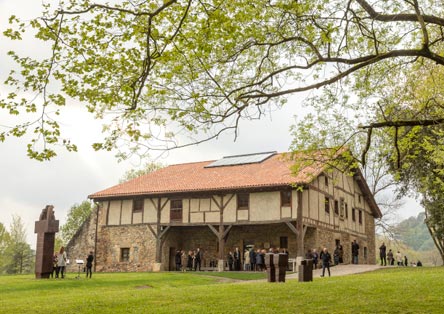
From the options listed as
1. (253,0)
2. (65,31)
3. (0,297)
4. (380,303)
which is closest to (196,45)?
(253,0)

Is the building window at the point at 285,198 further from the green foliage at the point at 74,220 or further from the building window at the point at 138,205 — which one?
the green foliage at the point at 74,220

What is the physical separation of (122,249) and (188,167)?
763 centimetres

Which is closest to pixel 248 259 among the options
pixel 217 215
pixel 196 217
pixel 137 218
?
pixel 217 215

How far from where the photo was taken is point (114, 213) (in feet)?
112

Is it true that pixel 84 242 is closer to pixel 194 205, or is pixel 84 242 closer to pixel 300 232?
pixel 194 205

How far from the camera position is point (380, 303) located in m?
11.5

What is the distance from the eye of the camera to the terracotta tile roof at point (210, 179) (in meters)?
29.8

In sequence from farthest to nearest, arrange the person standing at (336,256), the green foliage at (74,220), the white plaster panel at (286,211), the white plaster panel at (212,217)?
the green foliage at (74,220) → the white plaster panel at (212,217) → the person standing at (336,256) → the white plaster panel at (286,211)

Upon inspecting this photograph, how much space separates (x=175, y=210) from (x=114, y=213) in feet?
14.6

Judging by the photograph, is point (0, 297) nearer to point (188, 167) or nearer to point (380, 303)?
point (380, 303)

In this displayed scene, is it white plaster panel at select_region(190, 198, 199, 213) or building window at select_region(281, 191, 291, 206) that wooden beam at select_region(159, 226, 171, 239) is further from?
building window at select_region(281, 191, 291, 206)

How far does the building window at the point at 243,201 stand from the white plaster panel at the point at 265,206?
277 mm

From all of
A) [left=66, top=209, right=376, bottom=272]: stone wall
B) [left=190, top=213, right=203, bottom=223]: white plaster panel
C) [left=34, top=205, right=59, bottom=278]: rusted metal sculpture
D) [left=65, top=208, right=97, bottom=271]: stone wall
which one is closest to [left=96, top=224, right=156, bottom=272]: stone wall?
[left=66, top=209, right=376, bottom=272]: stone wall

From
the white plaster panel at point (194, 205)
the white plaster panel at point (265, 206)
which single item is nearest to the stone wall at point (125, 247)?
the white plaster panel at point (194, 205)
